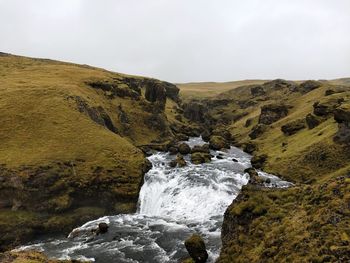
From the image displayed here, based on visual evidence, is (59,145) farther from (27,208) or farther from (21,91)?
(21,91)

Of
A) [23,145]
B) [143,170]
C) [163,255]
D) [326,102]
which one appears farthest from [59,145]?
[326,102]

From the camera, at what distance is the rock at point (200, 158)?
280 ft

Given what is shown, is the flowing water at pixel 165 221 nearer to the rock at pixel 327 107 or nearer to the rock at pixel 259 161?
the rock at pixel 259 161

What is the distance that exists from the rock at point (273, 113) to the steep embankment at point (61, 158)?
33.7 m

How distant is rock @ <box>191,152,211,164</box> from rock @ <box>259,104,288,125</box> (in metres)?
43.1

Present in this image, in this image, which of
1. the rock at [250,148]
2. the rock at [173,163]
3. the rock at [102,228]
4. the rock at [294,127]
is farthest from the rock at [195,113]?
the rock at [102,228]

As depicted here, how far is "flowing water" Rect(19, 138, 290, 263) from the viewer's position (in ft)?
155

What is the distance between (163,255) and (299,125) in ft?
213

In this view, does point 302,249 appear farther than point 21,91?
No

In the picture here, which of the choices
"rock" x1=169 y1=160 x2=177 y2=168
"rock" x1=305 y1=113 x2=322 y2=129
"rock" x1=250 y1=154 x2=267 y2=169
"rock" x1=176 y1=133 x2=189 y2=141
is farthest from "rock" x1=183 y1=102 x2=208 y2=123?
"rock" x1=169 y1=160 x2=177 y2=168

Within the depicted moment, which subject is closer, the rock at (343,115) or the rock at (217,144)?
the rock at (343,115)

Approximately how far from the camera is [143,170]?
7400 cm

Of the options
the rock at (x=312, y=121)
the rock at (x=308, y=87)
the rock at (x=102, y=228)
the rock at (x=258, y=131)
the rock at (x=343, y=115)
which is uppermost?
the rock at (x=308, y=87)

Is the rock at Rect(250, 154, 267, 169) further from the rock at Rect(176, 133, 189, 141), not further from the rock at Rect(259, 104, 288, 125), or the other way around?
the rock at Rect(259, 104, 288, 125)
